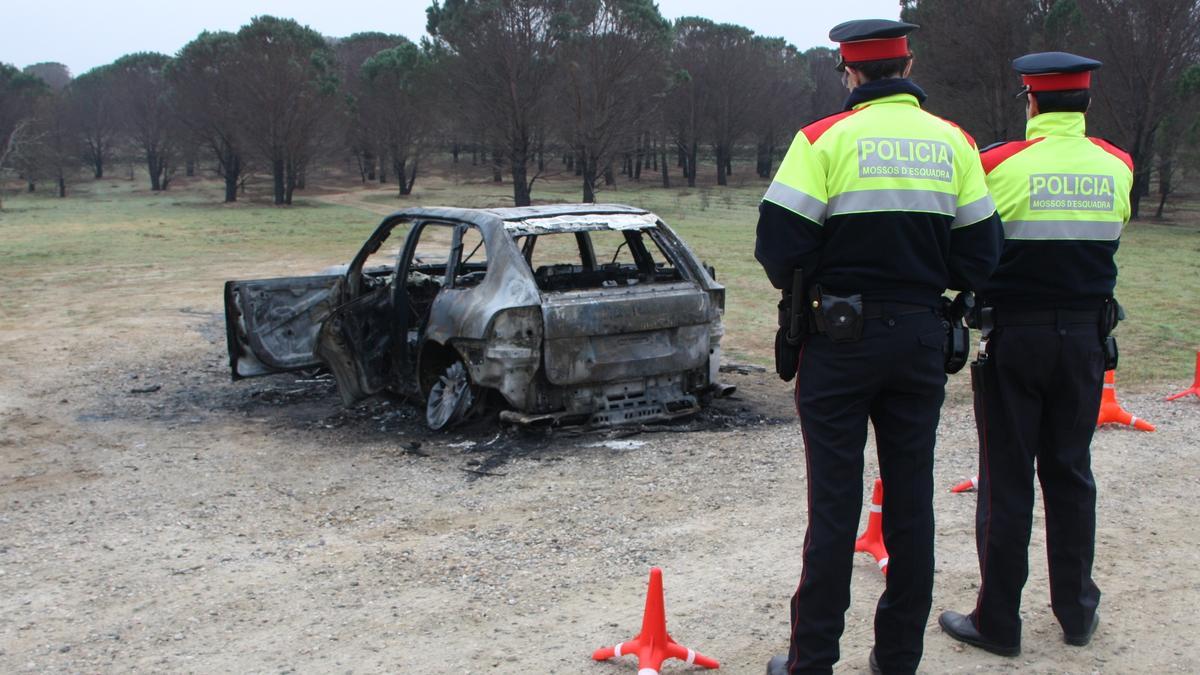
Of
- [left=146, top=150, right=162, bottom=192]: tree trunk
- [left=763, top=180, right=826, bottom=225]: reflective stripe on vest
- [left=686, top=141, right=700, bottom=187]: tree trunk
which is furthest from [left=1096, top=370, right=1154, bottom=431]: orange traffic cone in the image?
[left=146, top=150, right=162, bottom=192]: tree trunk

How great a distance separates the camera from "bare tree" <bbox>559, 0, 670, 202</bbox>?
32.6 m

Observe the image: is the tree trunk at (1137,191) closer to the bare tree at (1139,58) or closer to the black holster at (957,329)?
the bare tree at (1139,58)

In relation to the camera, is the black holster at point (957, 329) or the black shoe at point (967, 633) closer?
the black holster at point (957, 329)

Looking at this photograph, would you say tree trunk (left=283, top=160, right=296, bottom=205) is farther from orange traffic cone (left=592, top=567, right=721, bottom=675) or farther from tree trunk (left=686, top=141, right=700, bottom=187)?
orange traffic cone (left=592, top=567, right=721, bottom=675)

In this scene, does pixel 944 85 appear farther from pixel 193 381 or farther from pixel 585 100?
pixel 193 381

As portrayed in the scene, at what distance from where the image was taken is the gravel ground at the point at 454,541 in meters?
4.02

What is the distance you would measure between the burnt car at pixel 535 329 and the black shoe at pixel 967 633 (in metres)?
3.10

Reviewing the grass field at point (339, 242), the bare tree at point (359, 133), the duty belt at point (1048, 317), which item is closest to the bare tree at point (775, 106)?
the grass field at point (339, 242)

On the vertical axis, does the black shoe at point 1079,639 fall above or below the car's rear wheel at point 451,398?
below

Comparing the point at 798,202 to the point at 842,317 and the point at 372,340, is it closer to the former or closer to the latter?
the point at 842,317

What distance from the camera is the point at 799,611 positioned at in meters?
3.46


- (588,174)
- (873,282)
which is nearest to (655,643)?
(873,282)

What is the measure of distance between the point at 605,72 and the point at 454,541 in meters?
29.2

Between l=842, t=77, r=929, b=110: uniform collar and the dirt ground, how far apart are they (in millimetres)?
1901
